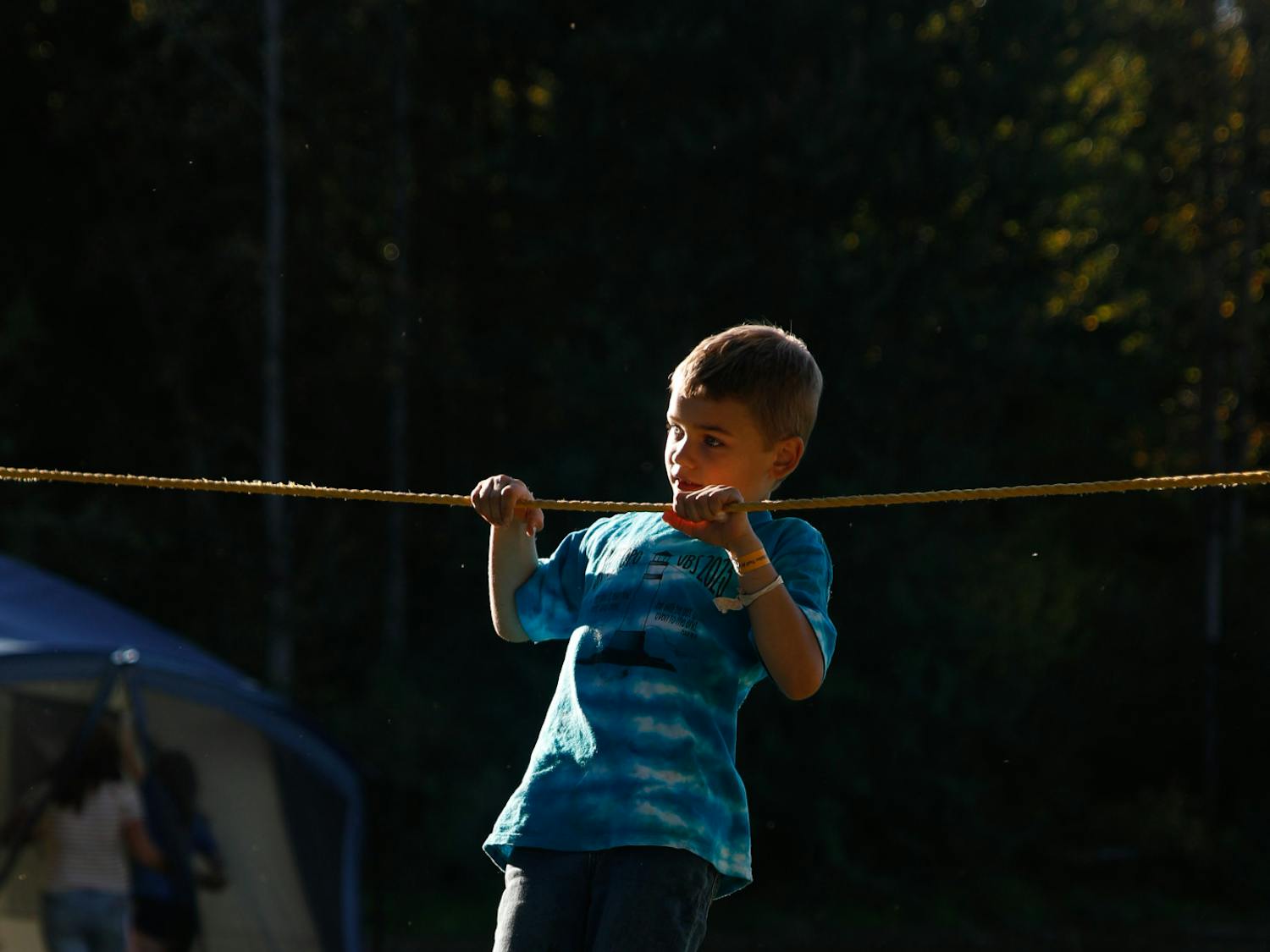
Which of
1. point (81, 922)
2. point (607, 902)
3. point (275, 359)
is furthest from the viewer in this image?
point (275, 359)

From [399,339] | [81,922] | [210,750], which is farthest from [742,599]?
[399,339]

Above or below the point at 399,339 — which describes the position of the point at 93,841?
below

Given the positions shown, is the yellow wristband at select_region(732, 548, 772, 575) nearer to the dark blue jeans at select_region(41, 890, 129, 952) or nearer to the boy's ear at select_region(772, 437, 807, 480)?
the boy's ear at select_region(772, 437, 807, 480)

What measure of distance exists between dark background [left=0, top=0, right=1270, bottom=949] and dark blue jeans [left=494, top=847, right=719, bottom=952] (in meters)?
9.70

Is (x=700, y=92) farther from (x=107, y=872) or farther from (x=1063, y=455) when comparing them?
(x=107, y=872)

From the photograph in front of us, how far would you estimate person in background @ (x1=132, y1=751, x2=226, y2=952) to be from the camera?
728cm

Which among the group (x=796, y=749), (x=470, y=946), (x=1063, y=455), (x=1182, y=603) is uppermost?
(x=1063, y=455)

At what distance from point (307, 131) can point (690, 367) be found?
39.6 ft

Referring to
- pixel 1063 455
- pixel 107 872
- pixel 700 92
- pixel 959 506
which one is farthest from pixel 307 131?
pixel 107 872

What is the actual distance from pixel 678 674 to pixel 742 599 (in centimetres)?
13

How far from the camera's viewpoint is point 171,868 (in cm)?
739

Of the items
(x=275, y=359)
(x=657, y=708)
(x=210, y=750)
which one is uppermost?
(x=275, y=359)

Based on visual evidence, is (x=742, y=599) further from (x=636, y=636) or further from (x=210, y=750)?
(x=210, y=750)

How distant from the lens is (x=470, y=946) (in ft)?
39.4
